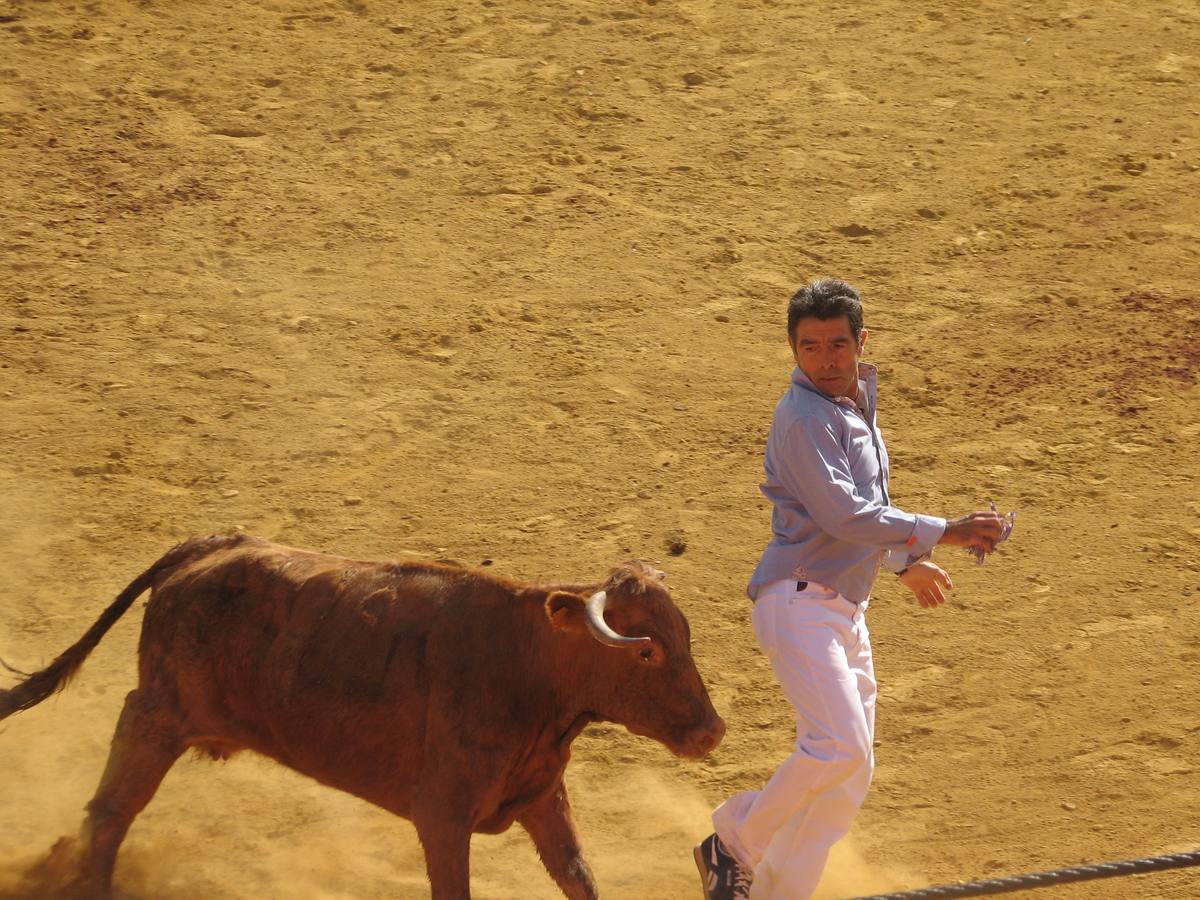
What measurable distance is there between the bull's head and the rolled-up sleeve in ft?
1.98

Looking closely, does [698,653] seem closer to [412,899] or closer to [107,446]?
[412,899]

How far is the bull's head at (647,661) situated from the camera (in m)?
5.16

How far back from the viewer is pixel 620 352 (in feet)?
34.1

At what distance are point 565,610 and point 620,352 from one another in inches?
211

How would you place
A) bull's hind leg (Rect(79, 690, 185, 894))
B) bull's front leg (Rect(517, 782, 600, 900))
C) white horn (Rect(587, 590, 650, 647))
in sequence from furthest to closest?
bull's hind leg (Rect(79, 690, 185, 894))
bull's front leg (Rect(517, 782, 600, 900))
white horn (Rect(587, 590, 650, 647))

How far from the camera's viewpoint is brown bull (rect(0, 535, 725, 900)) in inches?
204

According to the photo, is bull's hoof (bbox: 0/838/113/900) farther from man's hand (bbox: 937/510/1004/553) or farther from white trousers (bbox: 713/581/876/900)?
man's hand (bbox: 937/510/1004/553)

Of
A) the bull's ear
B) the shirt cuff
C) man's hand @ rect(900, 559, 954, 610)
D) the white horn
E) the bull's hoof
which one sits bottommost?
the bull's hoof

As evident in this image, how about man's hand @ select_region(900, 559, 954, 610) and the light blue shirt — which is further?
man's hand @ select_region(900, 559, 954, 610)

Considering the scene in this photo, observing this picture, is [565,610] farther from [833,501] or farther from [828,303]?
[828,303]

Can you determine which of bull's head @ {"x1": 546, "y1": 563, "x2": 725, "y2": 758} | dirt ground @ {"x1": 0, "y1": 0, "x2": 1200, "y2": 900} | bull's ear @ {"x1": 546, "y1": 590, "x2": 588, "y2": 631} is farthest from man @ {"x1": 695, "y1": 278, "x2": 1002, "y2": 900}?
dirt ground @ {"x1": 0, "y1": 0, "x2": 1200, "y2": 900}

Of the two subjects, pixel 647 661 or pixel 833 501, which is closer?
pixel 833 501

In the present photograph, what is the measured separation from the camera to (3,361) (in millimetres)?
9984

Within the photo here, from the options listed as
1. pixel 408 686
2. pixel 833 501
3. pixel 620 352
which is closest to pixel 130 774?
pixel 408 686
